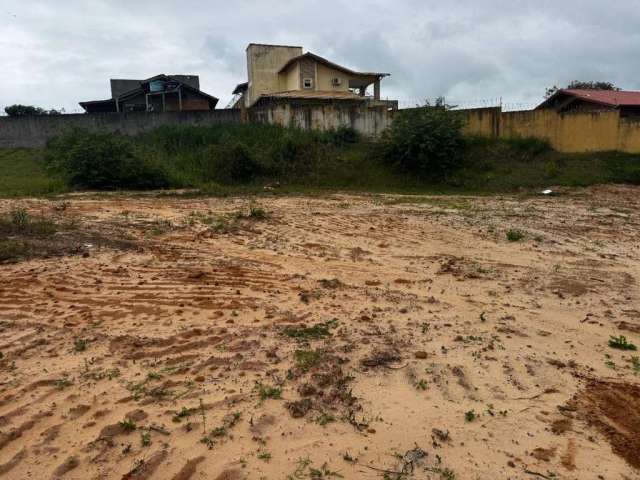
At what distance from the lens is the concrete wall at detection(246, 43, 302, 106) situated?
29.6 meters


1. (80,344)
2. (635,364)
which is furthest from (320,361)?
(635,364)

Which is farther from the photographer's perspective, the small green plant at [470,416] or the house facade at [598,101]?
the house facade at [598,101]

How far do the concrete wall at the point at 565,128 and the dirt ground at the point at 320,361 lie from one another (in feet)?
36.1

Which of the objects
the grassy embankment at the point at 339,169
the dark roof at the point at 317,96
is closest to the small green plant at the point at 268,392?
the grassy embankment at the point at 339,169

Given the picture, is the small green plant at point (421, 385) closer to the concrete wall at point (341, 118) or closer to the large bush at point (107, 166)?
the large bush at point (107, 166)

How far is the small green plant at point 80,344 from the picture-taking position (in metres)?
3.77

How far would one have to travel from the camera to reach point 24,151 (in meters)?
21.1

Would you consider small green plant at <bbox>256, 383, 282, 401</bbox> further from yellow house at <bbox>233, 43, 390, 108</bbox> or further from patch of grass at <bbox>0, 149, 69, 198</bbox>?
yellow house at <bbox>233, 43, 390, 108</bbox>

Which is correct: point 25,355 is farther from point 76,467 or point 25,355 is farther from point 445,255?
point 445,255

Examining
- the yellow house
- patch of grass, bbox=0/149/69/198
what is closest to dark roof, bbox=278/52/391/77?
the yellow house

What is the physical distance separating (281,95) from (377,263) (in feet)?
68.3

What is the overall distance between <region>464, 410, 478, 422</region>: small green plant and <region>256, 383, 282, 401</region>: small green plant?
1.17 meters

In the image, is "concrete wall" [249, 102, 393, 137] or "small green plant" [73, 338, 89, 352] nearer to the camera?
"small green plant" [73, 338, 89, 352]

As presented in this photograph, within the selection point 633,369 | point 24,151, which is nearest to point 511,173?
point 633,369
